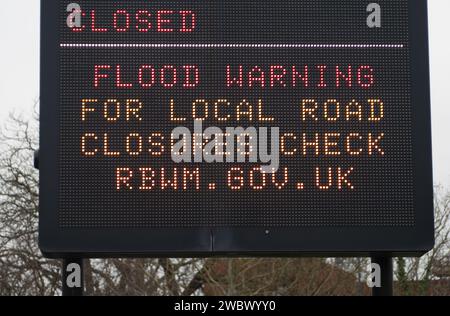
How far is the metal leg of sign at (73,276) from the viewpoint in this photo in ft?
25.6

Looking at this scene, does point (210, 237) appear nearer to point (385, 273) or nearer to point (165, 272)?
point (385, 273)

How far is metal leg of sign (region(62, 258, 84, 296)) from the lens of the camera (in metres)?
7.80

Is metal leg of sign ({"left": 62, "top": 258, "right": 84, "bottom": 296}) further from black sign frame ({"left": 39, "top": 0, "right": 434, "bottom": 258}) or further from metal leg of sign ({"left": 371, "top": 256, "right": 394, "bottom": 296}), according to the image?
metal leg of sign ({"left": 371, "top": 256, "right": 394, "bottom": 296})

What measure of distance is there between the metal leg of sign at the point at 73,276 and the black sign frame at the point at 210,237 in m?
0.26

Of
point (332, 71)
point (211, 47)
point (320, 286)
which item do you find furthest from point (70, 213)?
point (320, 286)

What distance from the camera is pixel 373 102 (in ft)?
25.1

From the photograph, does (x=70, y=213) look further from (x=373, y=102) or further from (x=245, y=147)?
(x=373, y=102)

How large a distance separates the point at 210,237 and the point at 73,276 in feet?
3.27

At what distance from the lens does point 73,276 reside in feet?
25.7

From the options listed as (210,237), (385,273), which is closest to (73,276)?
(210,237)

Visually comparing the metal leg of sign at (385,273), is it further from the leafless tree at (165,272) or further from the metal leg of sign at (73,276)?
the leafless tree at (165,272)

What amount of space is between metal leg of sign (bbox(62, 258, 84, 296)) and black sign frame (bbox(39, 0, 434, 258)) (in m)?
0.26

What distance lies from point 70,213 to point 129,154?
0.52 meters

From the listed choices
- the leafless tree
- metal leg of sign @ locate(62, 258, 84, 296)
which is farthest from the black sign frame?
the leafless tree
